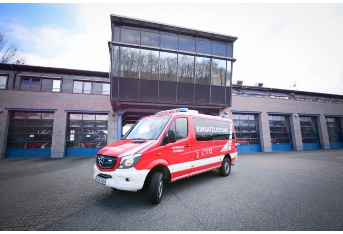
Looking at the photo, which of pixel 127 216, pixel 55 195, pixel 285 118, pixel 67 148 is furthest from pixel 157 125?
pixel 285 118

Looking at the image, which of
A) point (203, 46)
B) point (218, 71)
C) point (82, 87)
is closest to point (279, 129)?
point (218, 71)

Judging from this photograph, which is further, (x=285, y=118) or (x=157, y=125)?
(x=285, y=118)

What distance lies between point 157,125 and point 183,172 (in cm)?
166

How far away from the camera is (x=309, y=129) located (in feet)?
62.6

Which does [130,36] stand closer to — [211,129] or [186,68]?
[186,68]

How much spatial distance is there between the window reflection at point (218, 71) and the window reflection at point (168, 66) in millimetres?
3808

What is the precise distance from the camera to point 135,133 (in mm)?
4855

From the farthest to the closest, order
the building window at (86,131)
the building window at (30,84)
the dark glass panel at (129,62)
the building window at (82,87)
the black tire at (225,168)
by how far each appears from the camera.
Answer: the building window at (82,87)
the building window at (30,84)
the building window at (86,131)
the dark glass panel at (129,62)
the black tire at (225,168)

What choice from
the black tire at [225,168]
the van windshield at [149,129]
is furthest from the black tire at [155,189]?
the black tire at [225,168]

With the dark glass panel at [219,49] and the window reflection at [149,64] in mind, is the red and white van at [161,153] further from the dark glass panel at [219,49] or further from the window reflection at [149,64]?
the dark glass panel at [219,49]

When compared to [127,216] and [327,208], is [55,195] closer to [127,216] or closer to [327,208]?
[127,216]

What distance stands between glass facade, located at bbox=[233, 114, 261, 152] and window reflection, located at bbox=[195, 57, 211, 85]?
5732 millimetres

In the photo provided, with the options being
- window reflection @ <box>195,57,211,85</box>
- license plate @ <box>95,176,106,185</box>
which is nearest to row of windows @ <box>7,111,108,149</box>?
window reflection @ <box>195,57,211,85</box>

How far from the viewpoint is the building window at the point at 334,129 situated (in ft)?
65.8
